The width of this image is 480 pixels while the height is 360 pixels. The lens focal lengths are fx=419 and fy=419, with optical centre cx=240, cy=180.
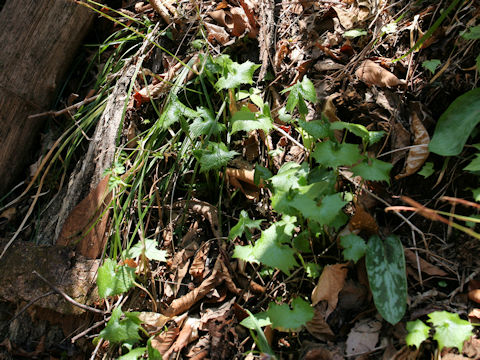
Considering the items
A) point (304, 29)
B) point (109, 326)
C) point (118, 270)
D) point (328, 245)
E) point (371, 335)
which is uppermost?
point (304, 29)

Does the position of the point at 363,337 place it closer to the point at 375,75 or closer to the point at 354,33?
the point at 375,75

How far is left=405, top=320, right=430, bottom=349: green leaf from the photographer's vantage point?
1.26 meters

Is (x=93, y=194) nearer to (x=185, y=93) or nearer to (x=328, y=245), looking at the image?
(x=185, y=93)

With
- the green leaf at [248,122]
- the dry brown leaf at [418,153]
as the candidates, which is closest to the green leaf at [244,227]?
the green leaf at [248,122]

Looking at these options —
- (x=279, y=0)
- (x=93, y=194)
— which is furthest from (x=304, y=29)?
(x=93, y=194)

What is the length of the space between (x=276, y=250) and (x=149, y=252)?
1.88 feet

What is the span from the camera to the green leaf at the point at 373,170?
138cm

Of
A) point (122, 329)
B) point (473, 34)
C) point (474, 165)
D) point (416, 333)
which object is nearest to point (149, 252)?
point (122, 329)

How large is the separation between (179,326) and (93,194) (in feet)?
2.58

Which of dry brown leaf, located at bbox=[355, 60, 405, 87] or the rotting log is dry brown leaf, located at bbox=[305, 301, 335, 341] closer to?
dry brown leaf, located at bbox=[355, 60, 405, 87]

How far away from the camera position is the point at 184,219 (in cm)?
188

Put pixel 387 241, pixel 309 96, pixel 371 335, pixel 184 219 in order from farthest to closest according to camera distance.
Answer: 1. pixel 184 219
2. pixel 309 96
3. pixel 387 241
4. pixel 371 335

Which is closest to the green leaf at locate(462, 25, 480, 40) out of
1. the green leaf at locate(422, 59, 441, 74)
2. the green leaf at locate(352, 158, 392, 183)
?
the green leaf at locate(422, 59, 441, 74)

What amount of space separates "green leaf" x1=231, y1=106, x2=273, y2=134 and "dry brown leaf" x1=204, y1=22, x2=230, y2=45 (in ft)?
2.13
